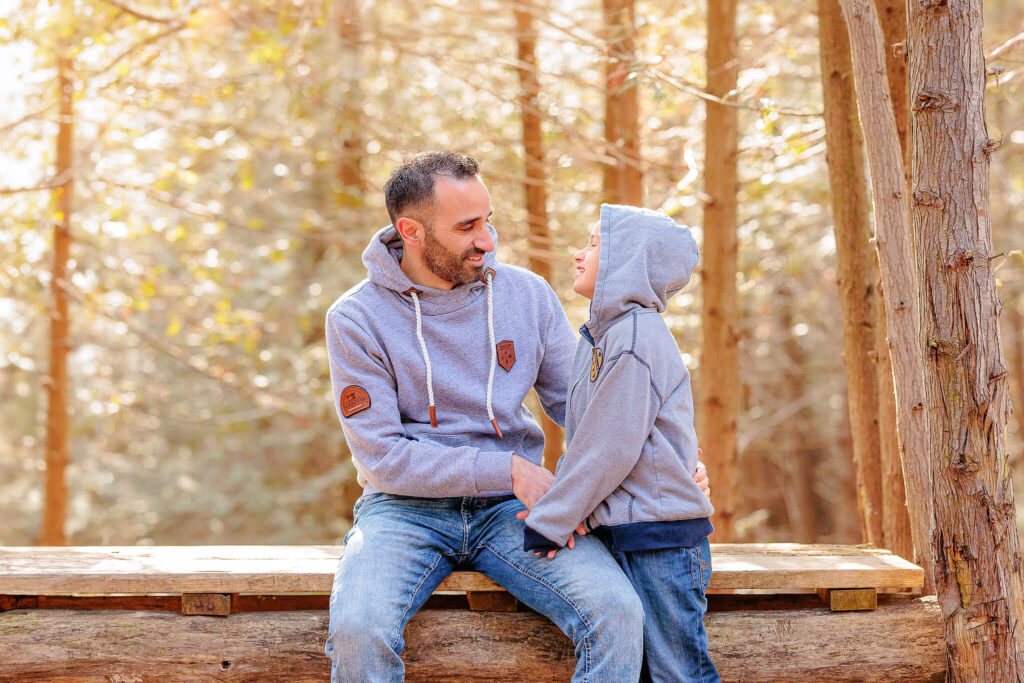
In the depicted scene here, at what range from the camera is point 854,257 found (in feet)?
11.3

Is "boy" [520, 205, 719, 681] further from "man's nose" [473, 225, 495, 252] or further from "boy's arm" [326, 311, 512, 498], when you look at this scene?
"man's nose" [473, 225, 495, 252]

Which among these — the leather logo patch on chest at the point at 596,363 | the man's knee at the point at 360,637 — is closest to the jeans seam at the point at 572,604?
the man's knee at the point at 360,637

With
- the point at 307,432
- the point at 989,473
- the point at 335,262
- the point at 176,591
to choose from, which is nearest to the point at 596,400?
the point at 989,473

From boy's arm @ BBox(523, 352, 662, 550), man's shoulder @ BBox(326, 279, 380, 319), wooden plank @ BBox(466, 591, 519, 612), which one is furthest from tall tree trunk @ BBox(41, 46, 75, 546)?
boy's arm @ BBox(523, 352, 662, 550)

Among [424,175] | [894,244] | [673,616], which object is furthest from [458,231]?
[894,244]

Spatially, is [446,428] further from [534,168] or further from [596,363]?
[534,168]

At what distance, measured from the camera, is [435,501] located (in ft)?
8.89

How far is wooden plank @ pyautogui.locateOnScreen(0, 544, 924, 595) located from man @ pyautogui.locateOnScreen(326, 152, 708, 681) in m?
0.20

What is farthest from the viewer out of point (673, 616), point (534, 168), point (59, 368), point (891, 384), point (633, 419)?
point (59, 368)

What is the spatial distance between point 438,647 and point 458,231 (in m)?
1.19

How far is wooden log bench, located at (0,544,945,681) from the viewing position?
2.70 m

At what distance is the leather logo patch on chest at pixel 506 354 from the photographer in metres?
2.88

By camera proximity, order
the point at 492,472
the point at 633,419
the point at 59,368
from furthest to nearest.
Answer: the point at 59,368
the point at 492,472
the point at 633,419

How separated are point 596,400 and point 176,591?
1.37m
